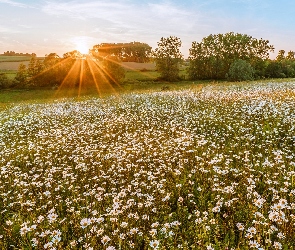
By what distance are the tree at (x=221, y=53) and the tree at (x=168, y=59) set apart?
464cm

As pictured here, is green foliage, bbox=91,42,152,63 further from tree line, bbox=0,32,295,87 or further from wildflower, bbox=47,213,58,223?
wildflower, bbox=47,213,58,223

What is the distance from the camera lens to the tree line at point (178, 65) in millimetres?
61594

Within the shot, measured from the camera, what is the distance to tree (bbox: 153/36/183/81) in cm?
7150

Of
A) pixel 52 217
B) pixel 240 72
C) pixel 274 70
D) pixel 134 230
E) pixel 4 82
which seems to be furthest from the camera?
pixel 274 70

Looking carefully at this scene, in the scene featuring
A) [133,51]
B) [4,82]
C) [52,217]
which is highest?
[133,51]

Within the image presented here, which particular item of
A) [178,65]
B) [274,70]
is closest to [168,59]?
[178,65]

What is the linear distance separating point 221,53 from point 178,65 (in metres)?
13.3

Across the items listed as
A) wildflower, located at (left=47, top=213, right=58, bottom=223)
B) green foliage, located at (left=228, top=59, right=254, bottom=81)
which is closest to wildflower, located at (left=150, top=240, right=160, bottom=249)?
wildflower, located at (left=47, top=213, right=58, bottom=223)

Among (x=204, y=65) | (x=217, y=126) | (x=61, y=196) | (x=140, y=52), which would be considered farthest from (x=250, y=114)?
(x=140, y=52)

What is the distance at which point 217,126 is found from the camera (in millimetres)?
12297

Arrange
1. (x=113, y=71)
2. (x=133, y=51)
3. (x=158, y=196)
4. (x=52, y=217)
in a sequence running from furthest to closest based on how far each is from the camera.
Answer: (x=133, y=51)
(x=113, y=71)
(x=158, y=196)
(x=52, y=217)

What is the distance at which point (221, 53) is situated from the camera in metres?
76.5

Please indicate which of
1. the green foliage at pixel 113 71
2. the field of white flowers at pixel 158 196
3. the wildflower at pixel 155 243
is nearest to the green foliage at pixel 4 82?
the green foliage at pixel 113 71

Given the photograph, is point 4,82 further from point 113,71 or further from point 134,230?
point 134,230
